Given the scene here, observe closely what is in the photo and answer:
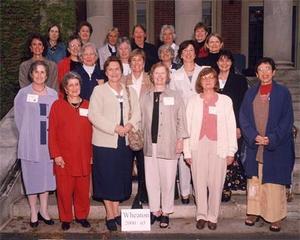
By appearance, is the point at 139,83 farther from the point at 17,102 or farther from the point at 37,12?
the point at 37,12

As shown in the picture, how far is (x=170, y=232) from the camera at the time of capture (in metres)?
6.12

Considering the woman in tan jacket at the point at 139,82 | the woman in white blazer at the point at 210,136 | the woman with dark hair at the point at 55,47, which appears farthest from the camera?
the woman with dark hair at the point at 55,47

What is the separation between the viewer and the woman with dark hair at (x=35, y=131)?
6.04 metres

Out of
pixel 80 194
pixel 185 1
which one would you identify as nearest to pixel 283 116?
pixel 80 194

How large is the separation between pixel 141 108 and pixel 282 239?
231cm

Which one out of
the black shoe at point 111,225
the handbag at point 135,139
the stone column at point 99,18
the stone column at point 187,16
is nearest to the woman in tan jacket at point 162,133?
the handbag at point 135,139

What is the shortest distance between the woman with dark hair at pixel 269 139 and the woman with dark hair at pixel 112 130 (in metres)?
1.40

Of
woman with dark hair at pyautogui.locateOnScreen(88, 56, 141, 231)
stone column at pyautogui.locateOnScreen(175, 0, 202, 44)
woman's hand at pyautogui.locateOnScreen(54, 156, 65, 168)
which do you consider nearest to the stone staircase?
woman with dark hair at pyautogui.locateOnScreen(88, 56, 141, 231)

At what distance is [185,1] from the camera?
43.0 ft

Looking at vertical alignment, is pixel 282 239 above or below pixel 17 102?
below

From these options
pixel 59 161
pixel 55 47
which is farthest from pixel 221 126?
pixel 55 47

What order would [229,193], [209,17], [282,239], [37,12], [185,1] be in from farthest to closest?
[209,17] < [185,1] < [37,12] < [229,193] < [282,239]

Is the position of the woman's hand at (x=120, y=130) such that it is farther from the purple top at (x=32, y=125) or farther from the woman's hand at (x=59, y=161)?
the purple top at (x=32, y=125)

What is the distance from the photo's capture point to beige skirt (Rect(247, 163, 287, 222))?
6.06 m
